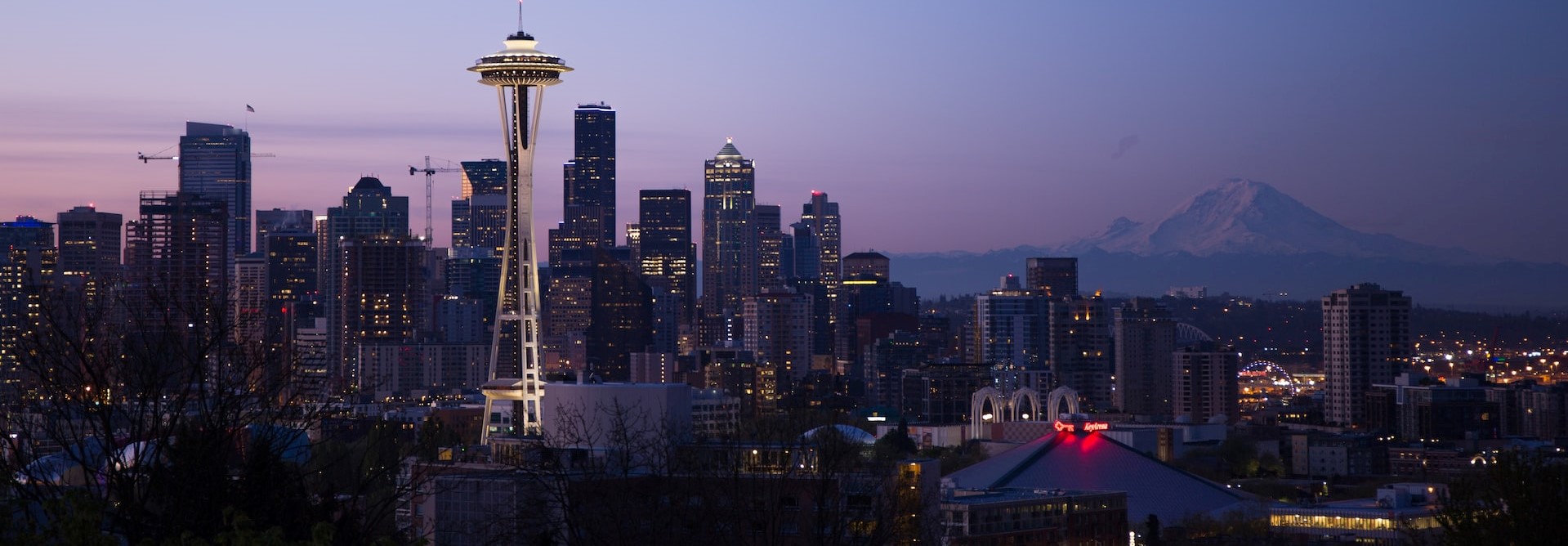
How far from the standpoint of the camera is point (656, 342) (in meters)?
162

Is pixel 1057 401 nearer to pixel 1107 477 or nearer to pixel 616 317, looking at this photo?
pixel 1107 477

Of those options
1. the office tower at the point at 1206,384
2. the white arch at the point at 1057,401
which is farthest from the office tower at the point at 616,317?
the white arch at the point at 1057,401

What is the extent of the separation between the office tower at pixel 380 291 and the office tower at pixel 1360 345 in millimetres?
60730

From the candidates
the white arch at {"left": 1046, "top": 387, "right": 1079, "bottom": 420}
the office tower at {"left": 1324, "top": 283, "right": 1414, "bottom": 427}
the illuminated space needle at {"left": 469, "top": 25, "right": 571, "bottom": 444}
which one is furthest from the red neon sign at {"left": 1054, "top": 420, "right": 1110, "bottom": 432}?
the office tower at {"left": 1324, "top": 283, "right": 1414, "bottom": 427}

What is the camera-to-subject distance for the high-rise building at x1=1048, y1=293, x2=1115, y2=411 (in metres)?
136

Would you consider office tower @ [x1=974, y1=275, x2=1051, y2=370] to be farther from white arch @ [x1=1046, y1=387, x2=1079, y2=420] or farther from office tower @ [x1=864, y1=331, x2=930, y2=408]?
white arch @ [x1=1046, y1=387, x2=1079, y2=420]

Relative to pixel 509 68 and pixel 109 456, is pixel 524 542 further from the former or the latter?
pixel 509 68

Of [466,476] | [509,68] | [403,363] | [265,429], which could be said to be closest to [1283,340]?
[403,363]

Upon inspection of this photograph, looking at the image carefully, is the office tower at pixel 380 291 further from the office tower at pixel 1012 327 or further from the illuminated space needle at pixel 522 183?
the illuminated space needle at pixel 522 183

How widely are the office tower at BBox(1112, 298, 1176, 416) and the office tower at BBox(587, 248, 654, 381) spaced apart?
34.1 m

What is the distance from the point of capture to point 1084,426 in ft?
261

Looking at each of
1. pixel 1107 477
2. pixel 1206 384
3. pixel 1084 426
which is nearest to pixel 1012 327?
A: pixel 1206 384

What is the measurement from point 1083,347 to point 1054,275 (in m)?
26.7

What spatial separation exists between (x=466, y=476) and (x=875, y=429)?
63821 mm
